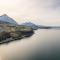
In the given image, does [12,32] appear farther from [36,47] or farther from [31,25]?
[36,47]

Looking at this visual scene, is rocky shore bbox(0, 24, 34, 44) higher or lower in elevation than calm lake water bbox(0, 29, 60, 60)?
higher

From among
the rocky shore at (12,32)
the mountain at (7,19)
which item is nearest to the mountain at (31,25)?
the rocky shore at (12,32)

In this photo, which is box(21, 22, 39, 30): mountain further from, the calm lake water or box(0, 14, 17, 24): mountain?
box(0, 14, 17, 24): mountain

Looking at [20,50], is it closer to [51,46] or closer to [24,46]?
[24,46]

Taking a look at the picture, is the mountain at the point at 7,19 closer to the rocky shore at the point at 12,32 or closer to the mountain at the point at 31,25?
the rocky shore at the point at 12,32

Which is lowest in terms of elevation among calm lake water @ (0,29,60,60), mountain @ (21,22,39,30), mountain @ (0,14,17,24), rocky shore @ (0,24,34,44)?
calm lake water @ (0,29,60,60)

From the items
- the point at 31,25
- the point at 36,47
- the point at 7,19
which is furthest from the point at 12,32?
the point at 36,47

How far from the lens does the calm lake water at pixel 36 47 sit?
13.9 feet

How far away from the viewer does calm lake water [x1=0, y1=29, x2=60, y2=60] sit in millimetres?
4223

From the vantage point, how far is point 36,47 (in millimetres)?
4402

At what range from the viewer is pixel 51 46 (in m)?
4.48

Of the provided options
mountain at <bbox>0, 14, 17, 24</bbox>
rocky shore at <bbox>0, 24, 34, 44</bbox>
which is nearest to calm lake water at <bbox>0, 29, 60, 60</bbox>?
rocky shore at <bbox>0, 24, 34, 44</bbox>

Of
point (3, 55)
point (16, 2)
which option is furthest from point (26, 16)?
point (3, 55)

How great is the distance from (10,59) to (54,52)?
109cm
